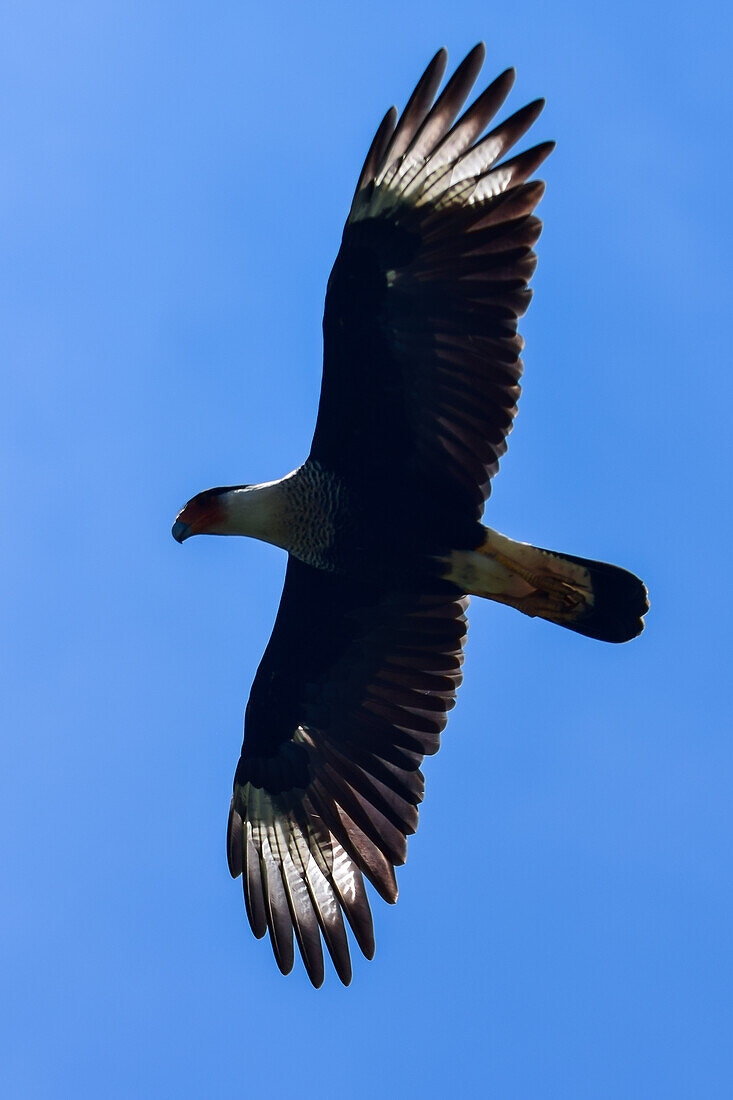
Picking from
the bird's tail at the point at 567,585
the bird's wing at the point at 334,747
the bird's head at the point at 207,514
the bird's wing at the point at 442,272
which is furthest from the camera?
the bird's head at the point at 207,514

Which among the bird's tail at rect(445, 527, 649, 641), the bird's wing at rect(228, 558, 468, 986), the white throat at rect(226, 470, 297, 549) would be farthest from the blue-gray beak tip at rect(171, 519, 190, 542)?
the bird's tail at rect(445, 527, 649, 641)

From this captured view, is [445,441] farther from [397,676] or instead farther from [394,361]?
[397,676]

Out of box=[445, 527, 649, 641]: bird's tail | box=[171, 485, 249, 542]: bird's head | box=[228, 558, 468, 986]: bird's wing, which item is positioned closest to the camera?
box=[445, 527, 649, 641]: bird's tail

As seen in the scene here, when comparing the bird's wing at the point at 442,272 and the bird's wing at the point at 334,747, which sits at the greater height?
the bird's wing at the point at 442,272

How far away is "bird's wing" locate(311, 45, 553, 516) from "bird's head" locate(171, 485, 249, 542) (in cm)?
86

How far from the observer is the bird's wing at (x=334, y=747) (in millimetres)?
7594

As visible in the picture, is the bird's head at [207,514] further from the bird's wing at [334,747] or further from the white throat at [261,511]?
the bird's wing at [334,747]

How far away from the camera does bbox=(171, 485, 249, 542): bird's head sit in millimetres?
7750

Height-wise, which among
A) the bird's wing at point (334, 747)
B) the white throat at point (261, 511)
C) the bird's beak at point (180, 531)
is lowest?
the bird's wing at point (334, 747)

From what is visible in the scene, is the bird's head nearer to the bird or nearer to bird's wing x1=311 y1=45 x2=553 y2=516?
the bird

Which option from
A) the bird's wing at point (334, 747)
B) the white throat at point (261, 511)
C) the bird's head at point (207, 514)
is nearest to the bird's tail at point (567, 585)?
the bird's wing at point (334, 747)

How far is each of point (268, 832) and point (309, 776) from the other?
1.15 ft

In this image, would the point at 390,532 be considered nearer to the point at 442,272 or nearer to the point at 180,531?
the point at 180,531

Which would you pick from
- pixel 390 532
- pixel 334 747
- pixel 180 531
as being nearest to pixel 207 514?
pixel 180 531
